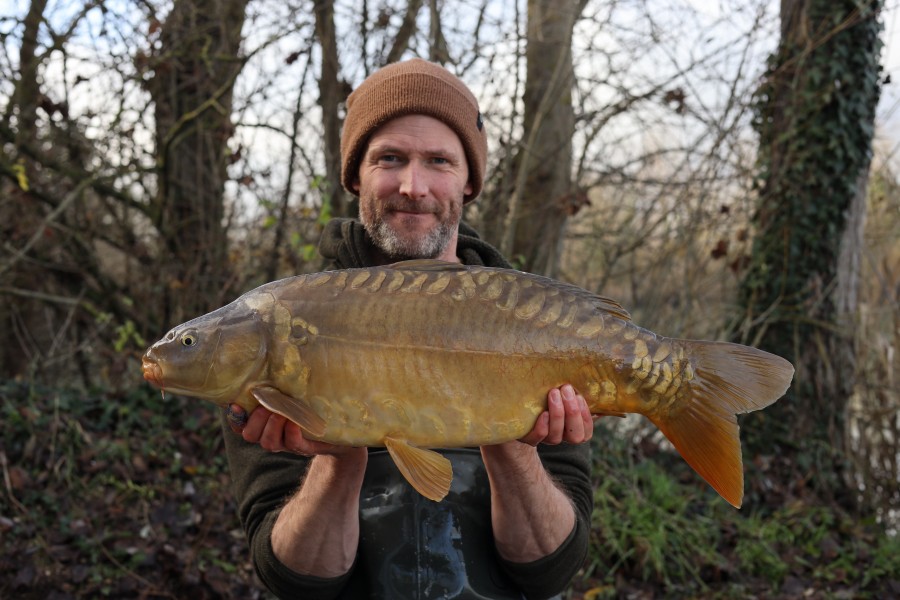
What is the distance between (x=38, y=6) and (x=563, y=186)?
11.8 feet

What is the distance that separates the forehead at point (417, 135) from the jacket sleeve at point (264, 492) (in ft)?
3.03

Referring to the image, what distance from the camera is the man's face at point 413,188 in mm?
2447

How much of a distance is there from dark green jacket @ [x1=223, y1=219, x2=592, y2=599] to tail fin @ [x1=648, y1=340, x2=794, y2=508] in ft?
1.75

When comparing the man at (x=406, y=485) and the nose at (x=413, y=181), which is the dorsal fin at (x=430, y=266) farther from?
the nose at (x=413, y=181)

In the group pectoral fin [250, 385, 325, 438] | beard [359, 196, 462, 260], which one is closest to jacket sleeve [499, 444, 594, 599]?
beard [359, 196, 462, 260]

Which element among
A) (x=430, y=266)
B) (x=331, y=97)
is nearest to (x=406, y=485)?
(x=430, y=266)

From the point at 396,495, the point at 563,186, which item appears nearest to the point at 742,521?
the point at 563,186

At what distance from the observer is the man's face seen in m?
2.45

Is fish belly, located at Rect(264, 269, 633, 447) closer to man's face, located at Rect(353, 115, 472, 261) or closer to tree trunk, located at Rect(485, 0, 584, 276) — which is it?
man's face, located at Rect(353, 115, 472, 261)

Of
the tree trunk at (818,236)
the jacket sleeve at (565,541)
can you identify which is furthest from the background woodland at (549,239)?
the jacket sleeve at (565,541)

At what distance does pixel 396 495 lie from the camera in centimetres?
222

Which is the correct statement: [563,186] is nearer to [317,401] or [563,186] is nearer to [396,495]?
[396,495]

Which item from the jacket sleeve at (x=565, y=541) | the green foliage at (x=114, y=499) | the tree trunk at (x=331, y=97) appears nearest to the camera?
the jacket sleeve at (x=565, y=541)

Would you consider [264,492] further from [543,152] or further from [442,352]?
[543,152]
